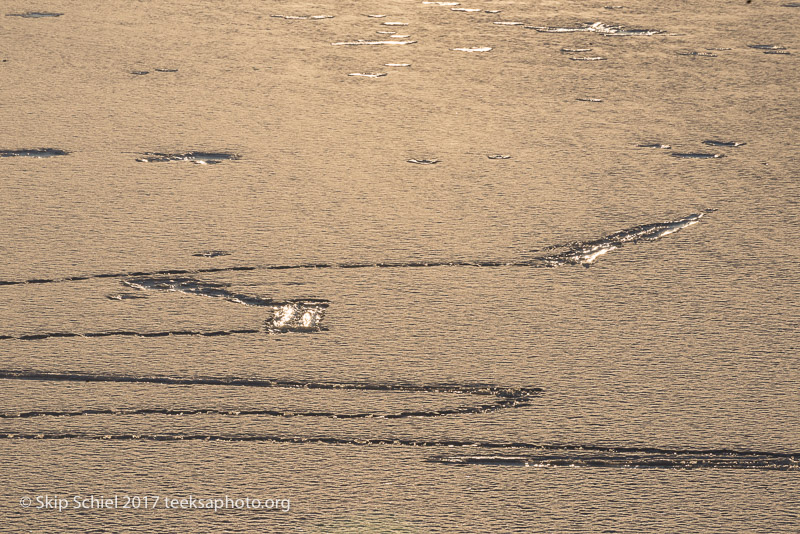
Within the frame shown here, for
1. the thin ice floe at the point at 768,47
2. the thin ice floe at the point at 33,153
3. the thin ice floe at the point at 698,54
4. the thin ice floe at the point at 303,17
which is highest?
the thin ice floe at the point at 303,17

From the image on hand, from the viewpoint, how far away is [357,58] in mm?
5090

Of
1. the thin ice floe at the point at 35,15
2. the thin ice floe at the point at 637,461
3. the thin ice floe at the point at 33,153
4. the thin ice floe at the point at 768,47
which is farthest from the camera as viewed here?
the thin ice floe at the point at 35,15

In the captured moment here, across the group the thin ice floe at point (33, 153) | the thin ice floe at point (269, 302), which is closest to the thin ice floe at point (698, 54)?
the thin ice floe at point (33, 153)

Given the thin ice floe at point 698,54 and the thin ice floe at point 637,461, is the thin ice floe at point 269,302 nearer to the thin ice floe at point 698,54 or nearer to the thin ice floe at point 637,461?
the thin ice floe at point 637,461

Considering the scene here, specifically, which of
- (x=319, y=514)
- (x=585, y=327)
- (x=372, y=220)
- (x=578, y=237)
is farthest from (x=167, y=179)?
(x=319, y=514)

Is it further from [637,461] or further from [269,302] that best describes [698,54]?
[637,461]

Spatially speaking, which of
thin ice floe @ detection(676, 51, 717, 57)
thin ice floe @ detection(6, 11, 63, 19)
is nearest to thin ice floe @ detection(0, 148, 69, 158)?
thin ice floe @ detection(6, 11, 63, 19)

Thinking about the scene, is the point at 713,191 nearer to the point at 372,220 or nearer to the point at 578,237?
the point at 578,237

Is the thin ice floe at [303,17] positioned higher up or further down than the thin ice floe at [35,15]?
further down

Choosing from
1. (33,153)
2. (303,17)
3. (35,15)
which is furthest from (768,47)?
(35,15)

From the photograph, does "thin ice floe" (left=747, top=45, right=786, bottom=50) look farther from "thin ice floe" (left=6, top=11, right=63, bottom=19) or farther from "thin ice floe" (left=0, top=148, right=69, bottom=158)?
"thin ice floe" (left=6, top=11, right=63, bottom=19)

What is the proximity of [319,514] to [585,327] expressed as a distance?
0.94 m

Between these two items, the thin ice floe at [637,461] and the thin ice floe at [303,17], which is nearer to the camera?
the thin ice floe at [637,461]

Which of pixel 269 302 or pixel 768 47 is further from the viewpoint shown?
pixel 768 47
